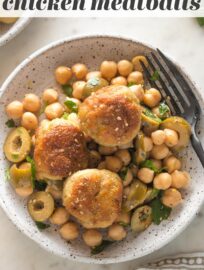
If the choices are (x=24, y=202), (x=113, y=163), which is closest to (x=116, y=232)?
(x=113, y=163)

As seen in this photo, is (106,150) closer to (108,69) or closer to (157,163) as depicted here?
(157,163)

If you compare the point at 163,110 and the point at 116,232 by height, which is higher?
the point at 163,110

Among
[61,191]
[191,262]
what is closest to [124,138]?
[61,191]

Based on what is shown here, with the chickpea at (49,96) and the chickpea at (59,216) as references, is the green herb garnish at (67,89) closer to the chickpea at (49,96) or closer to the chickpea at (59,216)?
the chickpea at (49,96)

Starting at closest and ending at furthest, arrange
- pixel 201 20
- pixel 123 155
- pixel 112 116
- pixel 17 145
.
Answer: pixel 112 116
pixel 123 155
pixel 17 145
pixel 201 20

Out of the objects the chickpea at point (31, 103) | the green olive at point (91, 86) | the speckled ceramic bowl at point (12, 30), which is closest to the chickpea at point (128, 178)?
the green olive at point (91, 86)

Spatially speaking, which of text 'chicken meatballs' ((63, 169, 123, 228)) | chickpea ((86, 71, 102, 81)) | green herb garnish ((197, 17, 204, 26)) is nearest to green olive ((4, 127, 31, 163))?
text 'chicken meatballs' ((63, 169, 123, 228))
